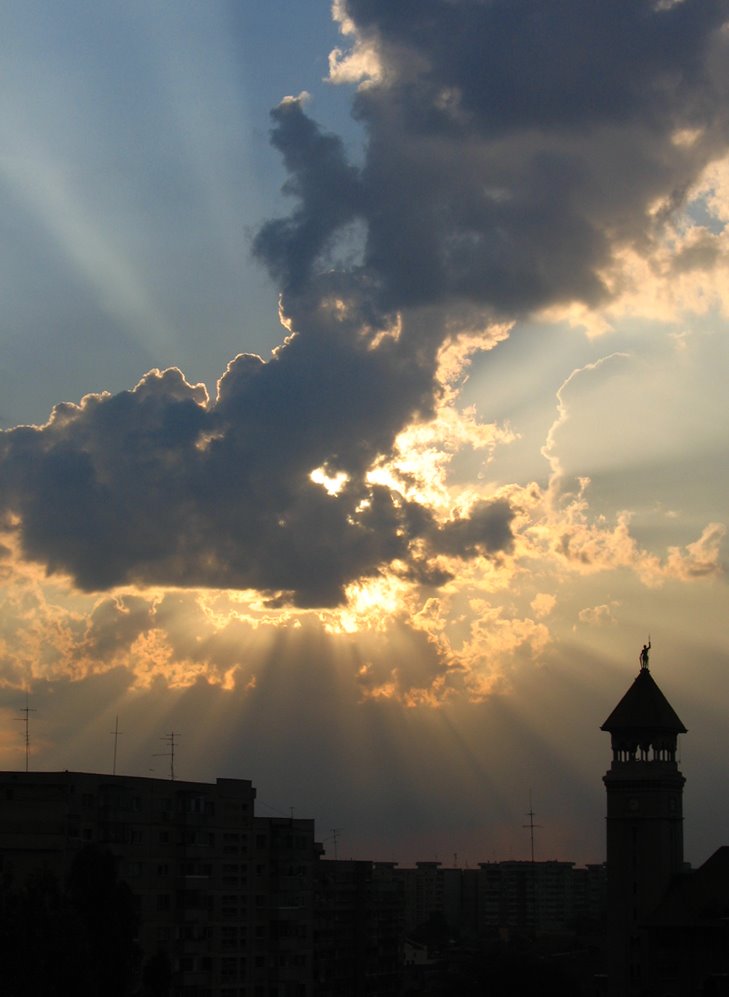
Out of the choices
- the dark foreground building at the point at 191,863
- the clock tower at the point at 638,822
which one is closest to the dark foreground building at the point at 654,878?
the clock tower at the point at 638,822

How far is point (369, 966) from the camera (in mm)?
145500

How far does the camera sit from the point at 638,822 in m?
112

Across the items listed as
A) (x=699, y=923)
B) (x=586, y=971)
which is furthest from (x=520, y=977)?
(x=699, y=923)

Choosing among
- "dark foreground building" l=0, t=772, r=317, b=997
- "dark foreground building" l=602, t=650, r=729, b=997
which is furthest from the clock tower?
"dark foreground building" l=0, t=772, r=317, b=997

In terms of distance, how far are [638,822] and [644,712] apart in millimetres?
8256

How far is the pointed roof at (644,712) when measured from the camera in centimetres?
11431

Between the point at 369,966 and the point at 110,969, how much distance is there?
70673 millimetres

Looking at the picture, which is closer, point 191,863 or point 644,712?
point 191,863

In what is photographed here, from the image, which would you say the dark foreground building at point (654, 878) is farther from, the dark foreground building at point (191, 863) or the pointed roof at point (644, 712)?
the dark foreground building at point (191, 863)

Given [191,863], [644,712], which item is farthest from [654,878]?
[191,863]

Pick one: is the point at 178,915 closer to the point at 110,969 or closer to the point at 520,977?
the point at 110,969

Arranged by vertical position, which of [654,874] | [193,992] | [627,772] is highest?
[627,772]

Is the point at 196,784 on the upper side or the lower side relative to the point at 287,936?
upper

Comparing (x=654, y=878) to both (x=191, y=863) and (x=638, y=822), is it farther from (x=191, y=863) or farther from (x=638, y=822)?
(x=191, y=863)
